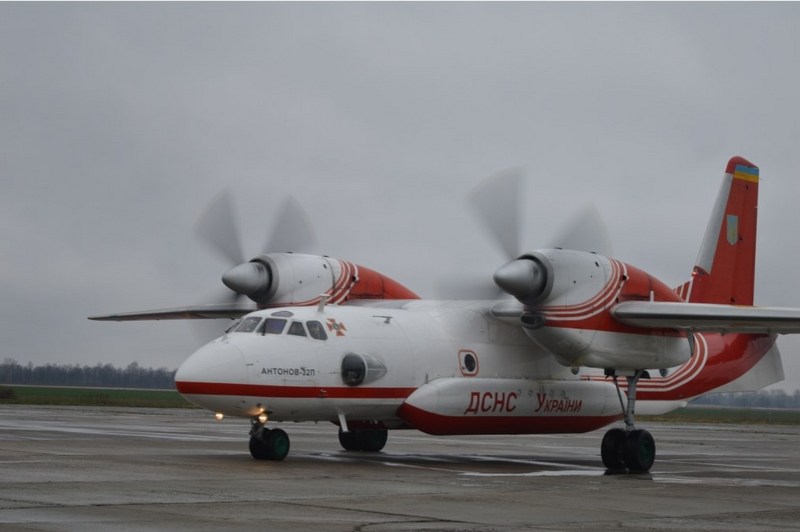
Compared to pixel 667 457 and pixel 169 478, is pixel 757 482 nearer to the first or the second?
pixel 667 457

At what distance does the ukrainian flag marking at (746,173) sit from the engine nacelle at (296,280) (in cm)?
911

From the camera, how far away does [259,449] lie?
59.3ft

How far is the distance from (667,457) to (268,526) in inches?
635

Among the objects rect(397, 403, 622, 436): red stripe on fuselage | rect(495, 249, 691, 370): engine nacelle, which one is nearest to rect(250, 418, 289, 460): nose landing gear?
rect(397, 403, 622, 436): red stripe on fuselage

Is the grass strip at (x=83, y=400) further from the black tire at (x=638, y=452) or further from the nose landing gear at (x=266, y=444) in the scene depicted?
the black tire at (x=638, y=452)

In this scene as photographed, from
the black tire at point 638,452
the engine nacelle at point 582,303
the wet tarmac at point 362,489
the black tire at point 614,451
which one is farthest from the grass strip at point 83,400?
the black tire at point 638,452

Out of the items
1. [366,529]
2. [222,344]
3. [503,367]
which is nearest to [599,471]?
[503,367]

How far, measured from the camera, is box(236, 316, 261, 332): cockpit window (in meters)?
18.3

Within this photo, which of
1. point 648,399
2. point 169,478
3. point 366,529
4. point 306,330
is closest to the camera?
point 366,529

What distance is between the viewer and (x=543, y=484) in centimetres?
1547

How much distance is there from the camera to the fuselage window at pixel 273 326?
722 inches

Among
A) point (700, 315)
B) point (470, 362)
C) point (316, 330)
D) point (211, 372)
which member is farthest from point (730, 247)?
point (211, 372)

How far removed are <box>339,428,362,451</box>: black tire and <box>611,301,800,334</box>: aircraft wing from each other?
19.1 feet

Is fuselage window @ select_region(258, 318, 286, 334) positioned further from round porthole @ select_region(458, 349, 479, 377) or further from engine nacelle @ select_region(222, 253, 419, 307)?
round porthole @ select_region(458, 349, 479, 377)
